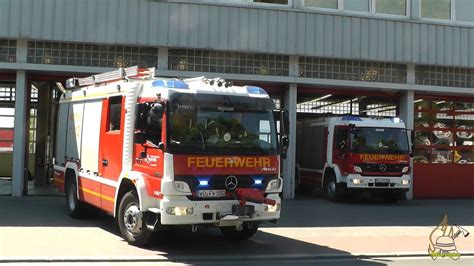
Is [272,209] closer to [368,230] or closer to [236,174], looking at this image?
[236,174]

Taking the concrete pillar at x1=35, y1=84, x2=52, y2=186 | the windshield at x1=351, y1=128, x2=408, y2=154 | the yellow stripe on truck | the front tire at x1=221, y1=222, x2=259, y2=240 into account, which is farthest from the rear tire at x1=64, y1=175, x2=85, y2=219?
the windshield at x1=351, y1=128, x2=408, y2=154

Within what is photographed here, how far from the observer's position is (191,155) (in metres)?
8.54

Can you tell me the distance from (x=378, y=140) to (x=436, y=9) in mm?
4958

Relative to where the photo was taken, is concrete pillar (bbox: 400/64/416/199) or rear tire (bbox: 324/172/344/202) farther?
concrete pillar (bbox: 400/64/416/199)

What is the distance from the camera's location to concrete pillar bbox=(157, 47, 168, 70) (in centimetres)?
1580

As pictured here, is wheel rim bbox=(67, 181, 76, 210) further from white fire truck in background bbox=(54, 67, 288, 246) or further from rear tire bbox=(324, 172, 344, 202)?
rear tire bbox=(324, 172, 344, 202)

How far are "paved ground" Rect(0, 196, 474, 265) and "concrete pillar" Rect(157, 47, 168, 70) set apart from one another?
15.3 feet

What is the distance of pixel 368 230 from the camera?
11719 mm

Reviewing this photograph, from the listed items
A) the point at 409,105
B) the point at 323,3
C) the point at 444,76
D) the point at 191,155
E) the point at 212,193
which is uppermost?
the point at 323,3

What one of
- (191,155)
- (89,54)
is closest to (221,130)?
(191,155)

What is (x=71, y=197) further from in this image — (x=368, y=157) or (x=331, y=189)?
(x=368, y=157)

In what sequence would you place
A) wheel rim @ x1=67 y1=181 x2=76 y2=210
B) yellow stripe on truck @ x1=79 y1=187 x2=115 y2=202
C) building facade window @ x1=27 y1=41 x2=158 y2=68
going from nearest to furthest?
yellow stripe on truck @ x1=79 y1=187 x2=115 y2=202 → wheel rim @ x1=67 y1=181 x2=76 y2=210 → building facade window @ x1=27 y1=41 x2=158 y2=68

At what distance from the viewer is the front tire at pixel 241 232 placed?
9.86 meters

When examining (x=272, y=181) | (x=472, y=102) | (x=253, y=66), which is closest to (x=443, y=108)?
(x=472, y=102)
